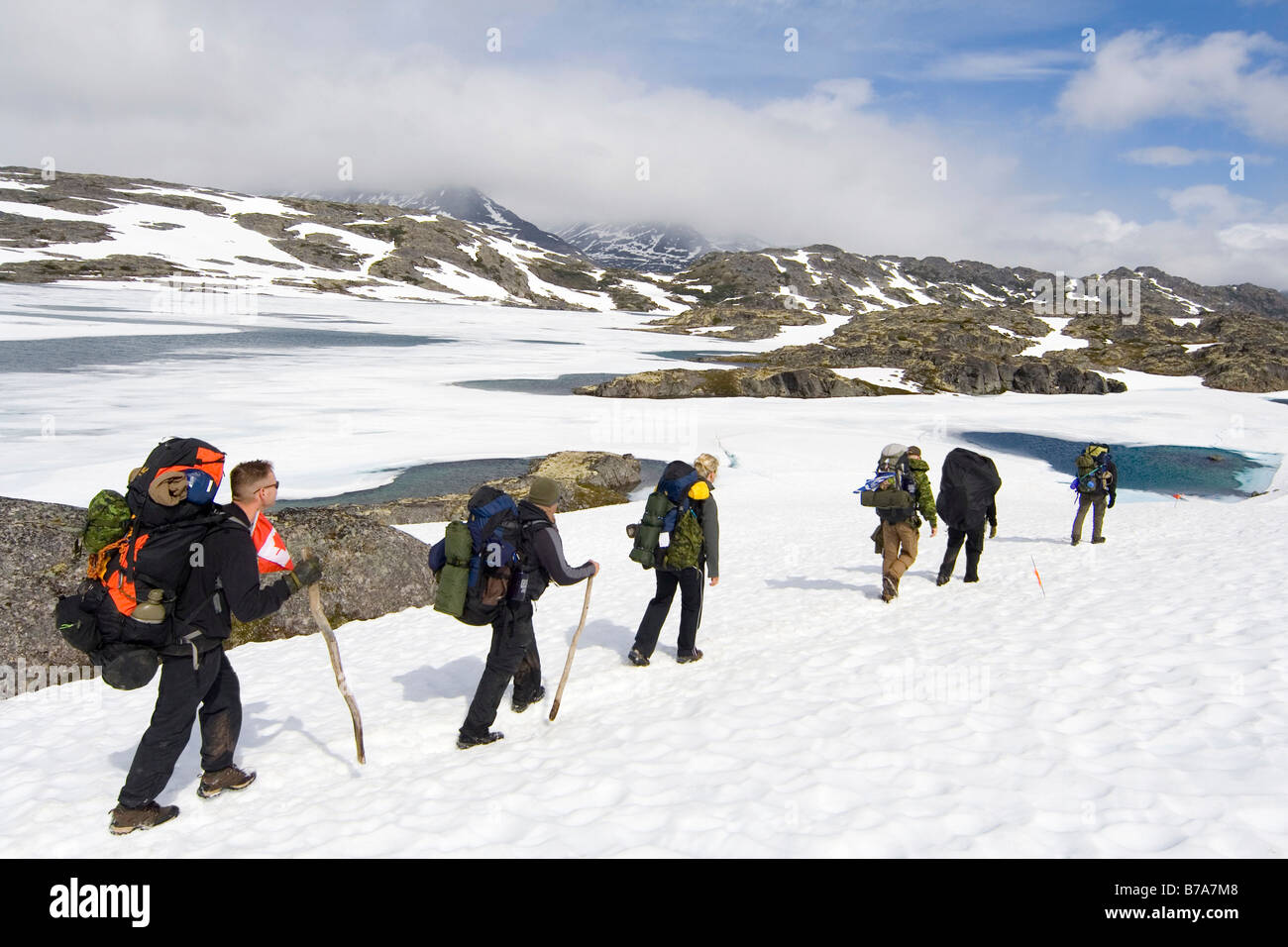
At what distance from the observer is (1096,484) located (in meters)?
15.7

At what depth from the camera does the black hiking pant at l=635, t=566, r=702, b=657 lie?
27.5 ft

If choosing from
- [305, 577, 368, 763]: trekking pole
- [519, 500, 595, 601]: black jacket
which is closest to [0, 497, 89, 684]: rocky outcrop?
[305, 577, 368, 763]: trekking pole

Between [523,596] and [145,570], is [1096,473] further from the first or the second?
[145,570]

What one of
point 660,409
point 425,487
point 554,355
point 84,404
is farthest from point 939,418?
point 84,404

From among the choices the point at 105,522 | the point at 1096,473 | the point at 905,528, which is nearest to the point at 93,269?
the point at 105,522

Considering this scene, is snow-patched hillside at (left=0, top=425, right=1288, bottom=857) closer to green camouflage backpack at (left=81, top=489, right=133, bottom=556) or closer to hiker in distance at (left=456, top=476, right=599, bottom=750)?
hiker in distance at (left=456, top=476, right=599, bottom=750)

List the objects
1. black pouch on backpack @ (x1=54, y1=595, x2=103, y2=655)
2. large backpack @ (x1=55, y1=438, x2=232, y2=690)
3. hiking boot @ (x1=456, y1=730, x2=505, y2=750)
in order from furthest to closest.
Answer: hiking boot @ (x1=456, y1=730, x2=505, y2=750) < large backpack @ (x1=55, y1=438, x2=232, y2=690) < black pouch on backpack @ (x1=54, y1=595, x2=103, y2=655)

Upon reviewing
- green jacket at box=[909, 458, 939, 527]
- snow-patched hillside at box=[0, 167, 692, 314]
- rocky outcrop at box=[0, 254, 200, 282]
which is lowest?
green jacket at box=[909, 458, 939, 527]

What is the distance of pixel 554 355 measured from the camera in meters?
80.9

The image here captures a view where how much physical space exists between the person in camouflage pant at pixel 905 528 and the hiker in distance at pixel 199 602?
8673 millimetres

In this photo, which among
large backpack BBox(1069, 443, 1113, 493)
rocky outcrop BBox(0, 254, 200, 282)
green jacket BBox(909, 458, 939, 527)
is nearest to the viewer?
green jacket BBox(909, 458, 939, 527)

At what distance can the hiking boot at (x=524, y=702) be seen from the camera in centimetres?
770

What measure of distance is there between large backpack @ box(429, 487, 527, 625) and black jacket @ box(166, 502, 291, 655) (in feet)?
4.59
